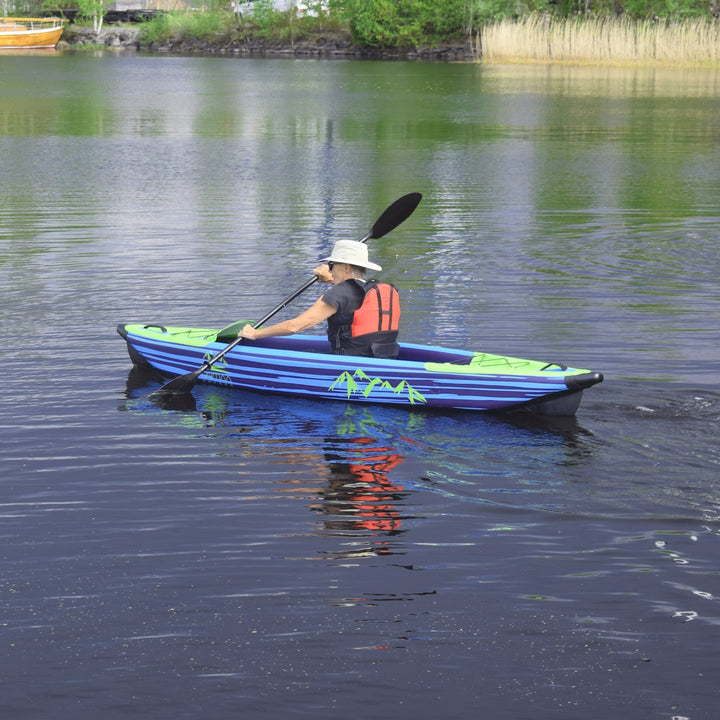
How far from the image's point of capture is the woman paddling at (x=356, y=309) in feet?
28.6

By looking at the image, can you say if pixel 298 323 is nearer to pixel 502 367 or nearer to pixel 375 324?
pixel 375 324

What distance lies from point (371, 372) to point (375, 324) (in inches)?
16.0

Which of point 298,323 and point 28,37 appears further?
point 28,37

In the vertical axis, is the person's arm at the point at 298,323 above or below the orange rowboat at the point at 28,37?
below

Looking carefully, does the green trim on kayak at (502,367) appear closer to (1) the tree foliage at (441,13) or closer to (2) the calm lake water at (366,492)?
(2) the calm lake water at (366,492)

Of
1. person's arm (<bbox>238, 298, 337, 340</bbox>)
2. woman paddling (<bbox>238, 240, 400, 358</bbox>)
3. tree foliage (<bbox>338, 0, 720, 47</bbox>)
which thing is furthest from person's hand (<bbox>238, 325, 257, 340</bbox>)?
tree foliage (<bbox>338, 0, 720, 47</bbox>)

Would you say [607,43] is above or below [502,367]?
above

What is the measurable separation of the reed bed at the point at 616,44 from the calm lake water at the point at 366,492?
32713 mm

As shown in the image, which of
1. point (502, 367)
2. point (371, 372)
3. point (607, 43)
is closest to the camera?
point (502, 367)

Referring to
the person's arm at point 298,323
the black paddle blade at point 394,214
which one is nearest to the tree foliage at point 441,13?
the black paddle blade at point 394,214

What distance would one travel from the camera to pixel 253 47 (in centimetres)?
8412

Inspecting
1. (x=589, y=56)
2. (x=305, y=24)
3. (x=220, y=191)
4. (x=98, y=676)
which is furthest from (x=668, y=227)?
(x=305, y=24)

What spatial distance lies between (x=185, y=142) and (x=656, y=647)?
23.3m

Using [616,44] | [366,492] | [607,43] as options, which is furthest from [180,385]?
[607,43]
